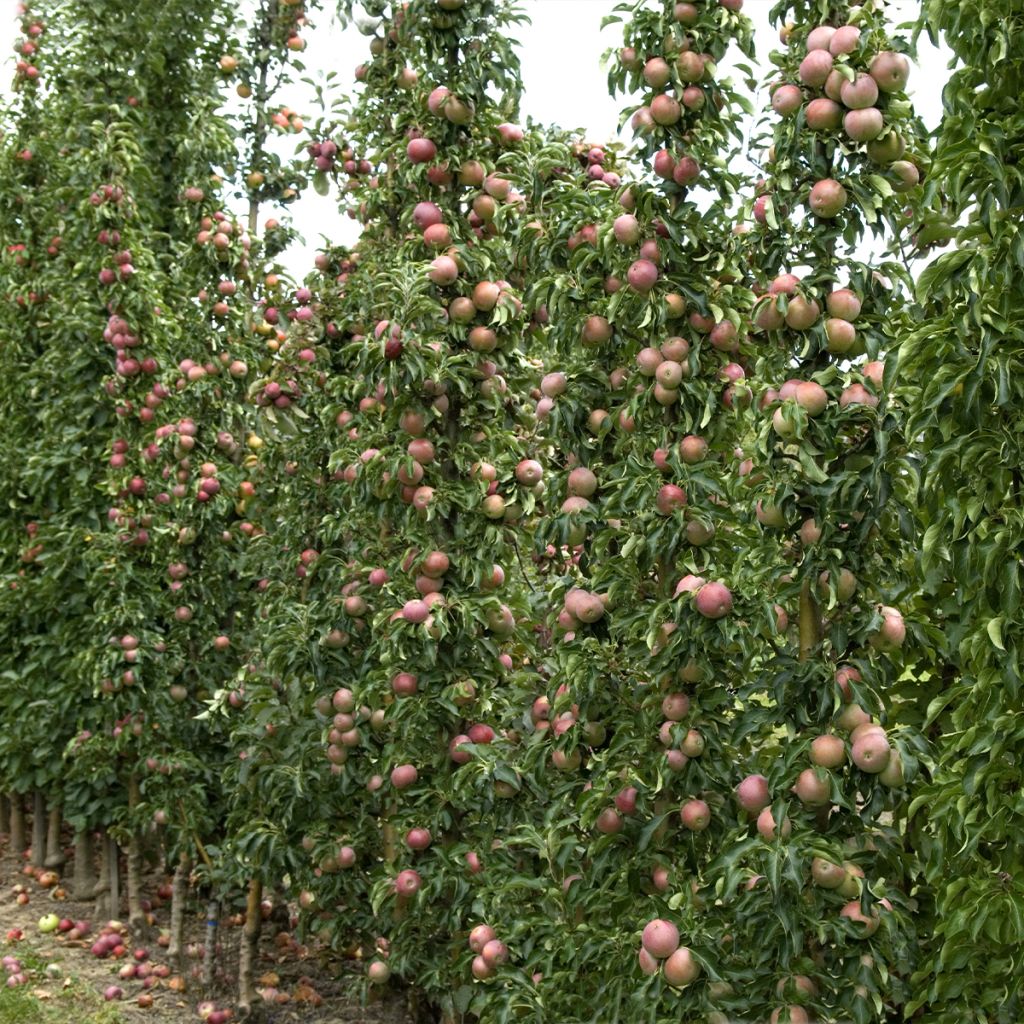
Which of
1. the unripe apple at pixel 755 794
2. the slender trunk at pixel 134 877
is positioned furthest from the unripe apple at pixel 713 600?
the slender trunk at pixel 134 877

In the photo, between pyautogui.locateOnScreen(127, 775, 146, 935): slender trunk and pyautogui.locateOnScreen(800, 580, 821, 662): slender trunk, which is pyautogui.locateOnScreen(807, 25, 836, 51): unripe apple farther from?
pyautogui.locateOnScreen(127, 775, 146, 935): slender trunk

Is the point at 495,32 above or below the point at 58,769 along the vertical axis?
above

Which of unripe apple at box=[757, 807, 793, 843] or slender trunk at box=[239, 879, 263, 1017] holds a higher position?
unripe apple at box=[757, 807, 793, 843]

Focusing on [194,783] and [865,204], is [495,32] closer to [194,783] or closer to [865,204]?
[865,204]

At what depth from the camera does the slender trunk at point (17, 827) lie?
8.24 m

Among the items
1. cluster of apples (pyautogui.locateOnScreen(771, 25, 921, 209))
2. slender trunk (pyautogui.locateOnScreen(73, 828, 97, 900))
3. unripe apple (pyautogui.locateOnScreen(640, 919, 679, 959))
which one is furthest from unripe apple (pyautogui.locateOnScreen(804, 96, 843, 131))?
slender trunk (pyautogui.locateOnScreen(73, 828, 97, 900))

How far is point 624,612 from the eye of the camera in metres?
3.56

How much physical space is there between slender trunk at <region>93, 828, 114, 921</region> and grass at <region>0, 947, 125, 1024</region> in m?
0.74

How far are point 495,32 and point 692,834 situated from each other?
2856mm

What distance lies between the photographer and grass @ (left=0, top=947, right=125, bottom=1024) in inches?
221

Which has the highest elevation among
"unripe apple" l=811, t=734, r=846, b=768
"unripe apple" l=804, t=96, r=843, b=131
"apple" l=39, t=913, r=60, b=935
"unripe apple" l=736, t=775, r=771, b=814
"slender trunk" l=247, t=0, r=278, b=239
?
"slender trunk" l=247, t=0, r=278, b=239

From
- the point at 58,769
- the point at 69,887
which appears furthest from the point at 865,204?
the point at 69,887

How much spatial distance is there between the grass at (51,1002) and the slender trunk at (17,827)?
6.90 feet

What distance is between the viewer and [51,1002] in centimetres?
590
